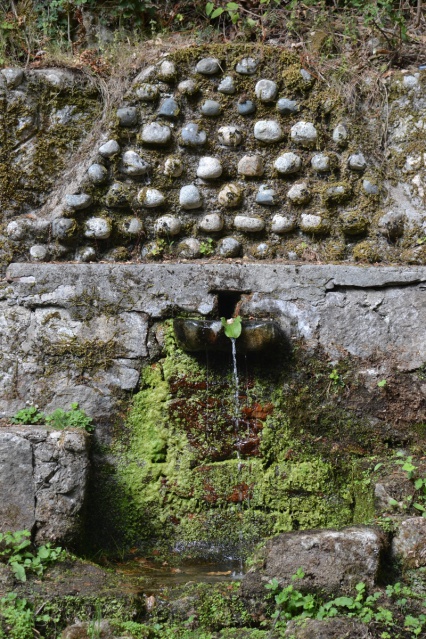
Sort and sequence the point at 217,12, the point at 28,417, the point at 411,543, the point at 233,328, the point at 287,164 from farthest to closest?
the point at 217,12, the point at 287,164, the point at 28,417, the point at 233,328, the point at 411,543

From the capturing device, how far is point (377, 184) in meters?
4.89

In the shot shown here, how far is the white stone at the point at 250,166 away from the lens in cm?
488

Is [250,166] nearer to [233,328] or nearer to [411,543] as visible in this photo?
[233,328]

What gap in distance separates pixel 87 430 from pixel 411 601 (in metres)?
1.89

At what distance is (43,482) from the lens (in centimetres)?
384

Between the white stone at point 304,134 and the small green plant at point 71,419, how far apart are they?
2.10m

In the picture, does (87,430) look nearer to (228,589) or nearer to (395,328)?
(228,589)

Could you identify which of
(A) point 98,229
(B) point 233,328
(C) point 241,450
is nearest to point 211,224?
(A) point 98,229

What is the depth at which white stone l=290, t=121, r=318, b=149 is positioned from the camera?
16.1 ft

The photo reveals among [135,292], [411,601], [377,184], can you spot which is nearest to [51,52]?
[135,292]

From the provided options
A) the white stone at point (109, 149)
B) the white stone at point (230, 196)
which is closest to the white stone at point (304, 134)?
the white stone at point (230, 196)

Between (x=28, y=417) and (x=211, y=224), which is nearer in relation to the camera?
(x=28, y=417)

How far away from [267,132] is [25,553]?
111 inches

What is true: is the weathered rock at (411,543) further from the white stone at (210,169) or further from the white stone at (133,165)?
the white stone at (133,165)
